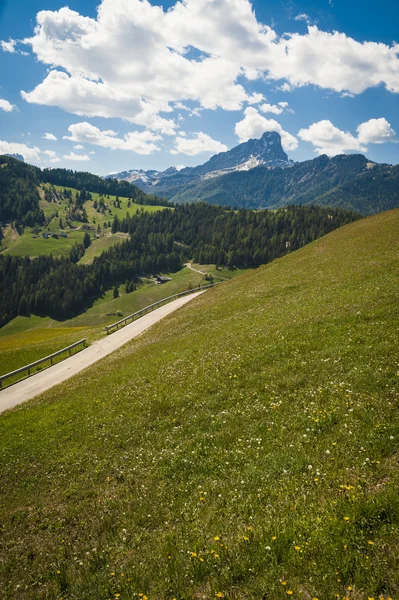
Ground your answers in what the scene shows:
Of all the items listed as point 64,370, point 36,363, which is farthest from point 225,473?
point 36,363

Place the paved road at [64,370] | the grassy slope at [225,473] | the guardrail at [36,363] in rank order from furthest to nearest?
1. the guardrail at [36,363]
2. the paved road at [64,370]
3. the grassy slope at [225,473]

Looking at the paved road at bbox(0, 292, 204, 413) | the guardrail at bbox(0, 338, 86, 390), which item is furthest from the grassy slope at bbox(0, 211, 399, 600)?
the guardrail at bbox(0, 338, 86, 390)

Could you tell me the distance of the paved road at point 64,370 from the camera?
32.6 metres

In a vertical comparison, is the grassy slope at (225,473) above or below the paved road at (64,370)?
above

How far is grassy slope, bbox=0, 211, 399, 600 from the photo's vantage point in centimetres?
757

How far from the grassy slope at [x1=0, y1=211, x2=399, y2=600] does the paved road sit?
7.76m

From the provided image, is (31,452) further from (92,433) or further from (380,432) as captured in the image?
(380,432)

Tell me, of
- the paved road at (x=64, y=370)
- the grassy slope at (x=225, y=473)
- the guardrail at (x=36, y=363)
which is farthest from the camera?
the guardrail at (x=36, y=363)

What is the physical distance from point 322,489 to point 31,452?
15.6 metres

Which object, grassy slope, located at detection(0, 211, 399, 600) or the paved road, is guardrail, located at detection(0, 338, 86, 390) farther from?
grassy slope, located at detection(0, 211, 399, 600)

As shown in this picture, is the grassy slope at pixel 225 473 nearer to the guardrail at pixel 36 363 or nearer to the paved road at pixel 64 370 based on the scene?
the paved road at pixel 64 370

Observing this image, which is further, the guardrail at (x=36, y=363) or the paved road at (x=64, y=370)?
the guardrail at (x=36, y=363)

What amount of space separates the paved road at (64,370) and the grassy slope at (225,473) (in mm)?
7757

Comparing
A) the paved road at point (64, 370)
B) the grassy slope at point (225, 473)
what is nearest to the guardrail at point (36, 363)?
the paved road at point (64, 370)
